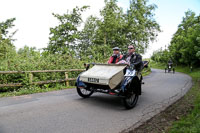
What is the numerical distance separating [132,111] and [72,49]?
14.3m

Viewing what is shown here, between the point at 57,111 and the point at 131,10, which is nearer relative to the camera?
the point at 57,111

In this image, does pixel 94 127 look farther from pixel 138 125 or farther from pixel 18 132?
pixel 18 132

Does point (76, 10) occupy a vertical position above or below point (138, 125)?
above

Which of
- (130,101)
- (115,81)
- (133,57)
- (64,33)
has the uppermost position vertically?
(64,33)

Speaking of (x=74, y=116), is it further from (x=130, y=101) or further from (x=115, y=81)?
(x=130, y=101)

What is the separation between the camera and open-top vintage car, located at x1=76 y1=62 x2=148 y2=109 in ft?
14.6

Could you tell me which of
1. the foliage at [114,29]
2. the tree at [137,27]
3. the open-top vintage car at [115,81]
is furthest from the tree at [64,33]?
the open-top vintage car at [115,81]

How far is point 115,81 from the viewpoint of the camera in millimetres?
4531

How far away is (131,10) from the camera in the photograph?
25.6 meters

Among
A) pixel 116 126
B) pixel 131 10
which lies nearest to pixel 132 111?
pixel 116 126

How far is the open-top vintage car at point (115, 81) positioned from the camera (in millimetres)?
Answer: 4449

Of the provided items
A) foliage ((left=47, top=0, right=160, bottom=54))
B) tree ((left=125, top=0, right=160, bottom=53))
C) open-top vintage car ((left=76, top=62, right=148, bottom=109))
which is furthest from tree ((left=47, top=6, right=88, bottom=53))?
open-top vintage car ((left=76, top=62, right=148, bottom=109))

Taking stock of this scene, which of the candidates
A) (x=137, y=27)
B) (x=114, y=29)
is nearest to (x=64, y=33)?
(x=114, y=29)

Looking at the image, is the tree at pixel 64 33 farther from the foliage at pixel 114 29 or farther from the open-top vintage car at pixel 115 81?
the open-top vintage car at pixel 115 81
